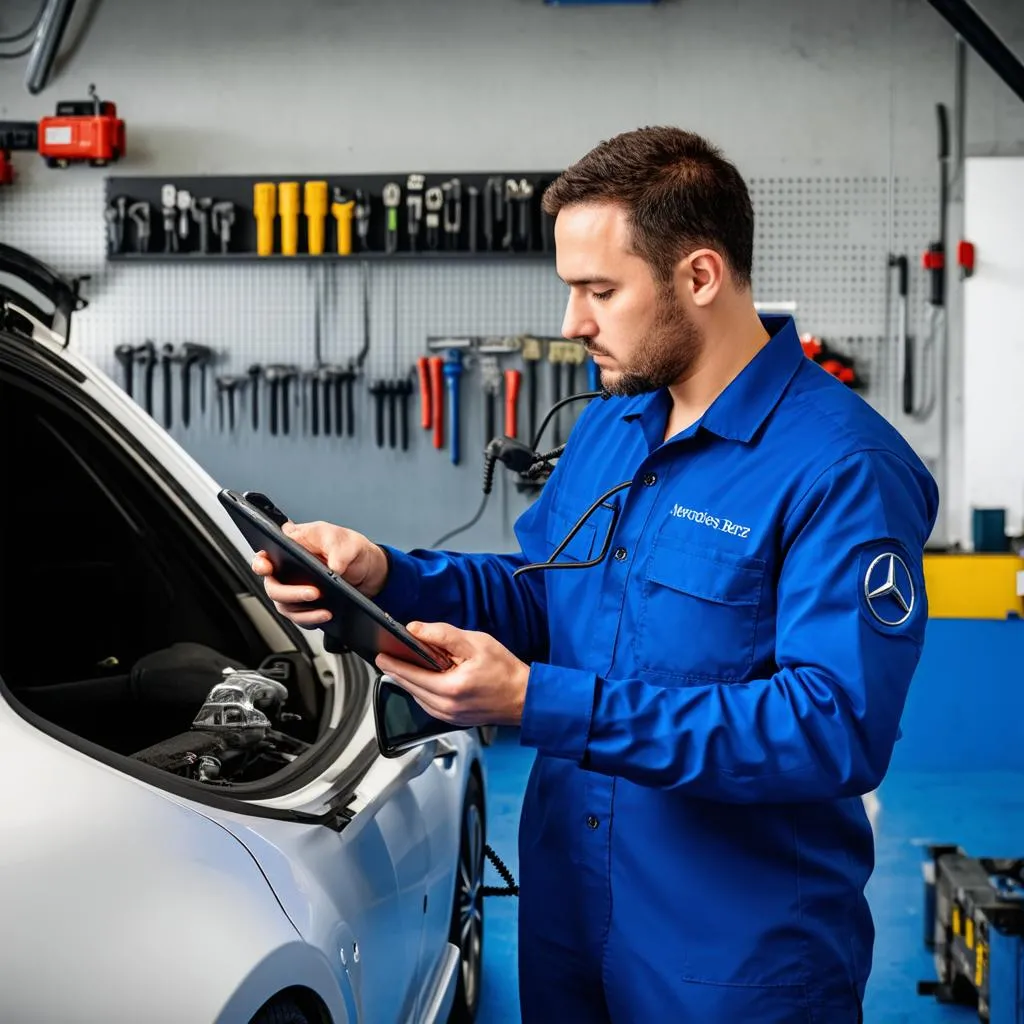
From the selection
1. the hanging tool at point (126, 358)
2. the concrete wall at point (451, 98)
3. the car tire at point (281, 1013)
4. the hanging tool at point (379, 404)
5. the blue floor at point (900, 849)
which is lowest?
the blue floor at point (900, 849)

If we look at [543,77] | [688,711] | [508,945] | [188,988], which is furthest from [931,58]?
[188,988]

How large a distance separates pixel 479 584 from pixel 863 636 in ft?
2.17

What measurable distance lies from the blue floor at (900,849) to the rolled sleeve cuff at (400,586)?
5.05 feet

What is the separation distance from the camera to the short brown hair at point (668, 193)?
1.47 m

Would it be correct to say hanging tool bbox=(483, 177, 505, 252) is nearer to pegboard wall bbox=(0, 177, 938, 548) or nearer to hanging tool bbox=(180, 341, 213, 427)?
pegboard wall bbox=(0, 177, 938, 548)

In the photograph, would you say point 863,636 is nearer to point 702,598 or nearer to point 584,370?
point 702,598

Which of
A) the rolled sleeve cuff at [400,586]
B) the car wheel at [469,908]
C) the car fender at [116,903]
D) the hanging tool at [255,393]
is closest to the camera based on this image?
the car fender at [116,903]

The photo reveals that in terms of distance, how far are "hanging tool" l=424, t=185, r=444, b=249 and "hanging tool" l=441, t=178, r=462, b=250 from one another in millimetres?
31

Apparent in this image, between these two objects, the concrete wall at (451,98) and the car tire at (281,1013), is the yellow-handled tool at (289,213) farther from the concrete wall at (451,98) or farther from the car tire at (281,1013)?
the car tire at (281,1013)

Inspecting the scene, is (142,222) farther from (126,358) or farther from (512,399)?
(512,399)

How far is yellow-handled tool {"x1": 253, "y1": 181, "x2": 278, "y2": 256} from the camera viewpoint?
18.4 ft

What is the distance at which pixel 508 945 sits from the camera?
3.37m

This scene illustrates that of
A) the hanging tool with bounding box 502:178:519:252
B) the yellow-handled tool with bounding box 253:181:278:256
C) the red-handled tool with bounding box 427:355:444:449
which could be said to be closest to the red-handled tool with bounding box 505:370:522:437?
the red-handled tool with bounding box 427:355:444:449

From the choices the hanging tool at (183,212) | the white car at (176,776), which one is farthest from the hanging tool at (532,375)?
the white car at (176,776)
